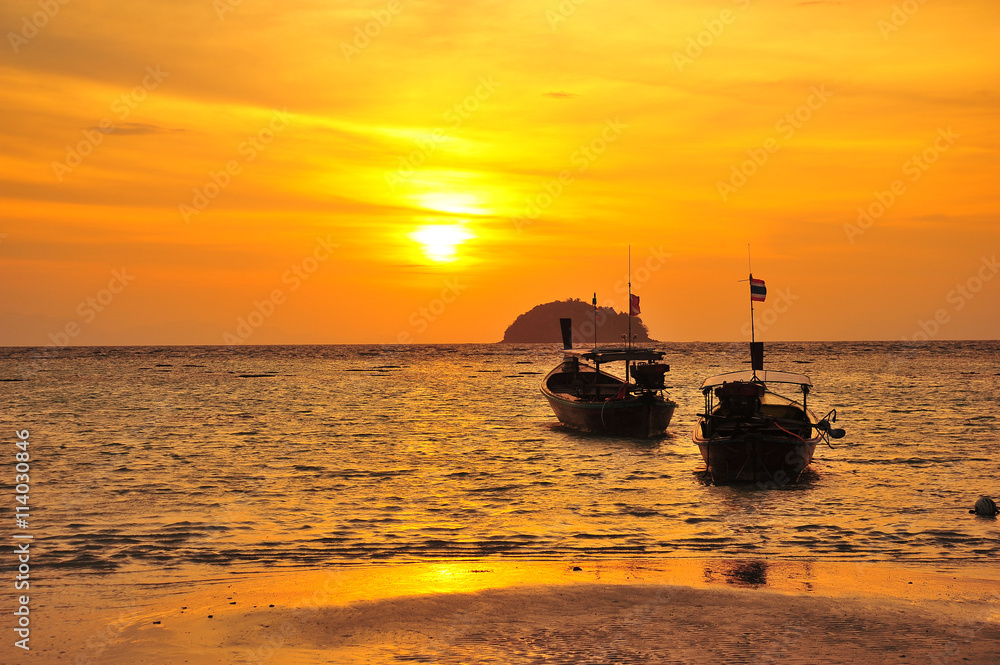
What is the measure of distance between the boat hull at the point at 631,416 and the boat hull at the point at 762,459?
12869mm

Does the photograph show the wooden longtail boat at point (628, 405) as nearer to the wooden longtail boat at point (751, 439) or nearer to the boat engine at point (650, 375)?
the boat engine at point (650, 375)

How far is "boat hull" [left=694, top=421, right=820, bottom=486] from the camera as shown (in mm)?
24328

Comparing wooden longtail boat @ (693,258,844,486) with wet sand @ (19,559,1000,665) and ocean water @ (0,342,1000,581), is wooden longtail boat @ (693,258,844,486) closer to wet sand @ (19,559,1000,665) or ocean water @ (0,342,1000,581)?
ocean water @ (0,342,1000,581)

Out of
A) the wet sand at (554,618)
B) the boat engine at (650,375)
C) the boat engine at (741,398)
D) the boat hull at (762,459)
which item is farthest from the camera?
the boat engine at (650,375)

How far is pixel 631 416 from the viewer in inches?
1480

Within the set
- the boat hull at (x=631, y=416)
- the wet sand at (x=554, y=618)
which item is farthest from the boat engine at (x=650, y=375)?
the wet sand at (x=554, y=618)

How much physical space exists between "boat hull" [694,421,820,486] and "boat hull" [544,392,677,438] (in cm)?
1287

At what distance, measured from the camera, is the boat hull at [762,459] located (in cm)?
2433

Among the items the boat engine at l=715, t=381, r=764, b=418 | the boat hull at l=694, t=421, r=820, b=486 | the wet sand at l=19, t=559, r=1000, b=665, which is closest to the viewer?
the wet sand at l=19, t=559, r=1000, b=665

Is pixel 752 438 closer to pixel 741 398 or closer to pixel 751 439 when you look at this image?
pixel 751 439

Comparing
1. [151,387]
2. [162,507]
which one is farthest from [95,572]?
[151,387]

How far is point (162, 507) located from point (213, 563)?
6.84 m

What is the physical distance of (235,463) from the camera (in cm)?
2998

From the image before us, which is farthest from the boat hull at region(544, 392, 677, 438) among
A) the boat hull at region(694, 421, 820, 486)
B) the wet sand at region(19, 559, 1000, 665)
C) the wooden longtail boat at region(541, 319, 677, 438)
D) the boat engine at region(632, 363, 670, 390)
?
the wet sand at region(19, 559, 1000, 665)
